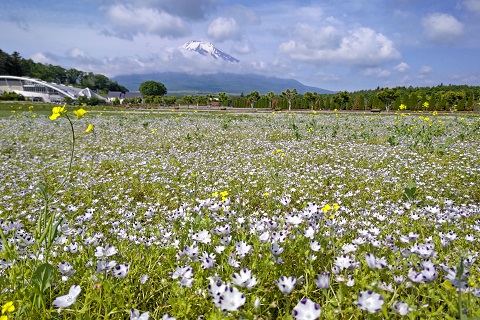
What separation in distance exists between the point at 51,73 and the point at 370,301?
617 ft

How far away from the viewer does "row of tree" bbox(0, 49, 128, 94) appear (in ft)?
377

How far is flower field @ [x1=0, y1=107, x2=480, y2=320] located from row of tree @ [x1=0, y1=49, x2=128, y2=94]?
13453 centimetres

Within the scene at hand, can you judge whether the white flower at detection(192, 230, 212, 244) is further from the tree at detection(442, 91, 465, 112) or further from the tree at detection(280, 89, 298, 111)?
the tree at detection(280, 89, 298, 111)

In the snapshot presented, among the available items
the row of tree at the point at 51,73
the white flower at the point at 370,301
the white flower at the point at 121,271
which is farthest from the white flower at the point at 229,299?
Result: the row of tree at the point at 51,73

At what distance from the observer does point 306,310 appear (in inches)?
58.1

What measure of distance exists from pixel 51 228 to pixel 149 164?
624cm

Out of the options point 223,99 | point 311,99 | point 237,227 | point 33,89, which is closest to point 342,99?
point 311,99

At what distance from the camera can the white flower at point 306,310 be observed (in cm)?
144

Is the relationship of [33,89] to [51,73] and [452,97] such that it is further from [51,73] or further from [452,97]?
[452,97]

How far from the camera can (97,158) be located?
9211 mm

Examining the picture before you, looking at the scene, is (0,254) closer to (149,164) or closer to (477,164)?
(149,164)

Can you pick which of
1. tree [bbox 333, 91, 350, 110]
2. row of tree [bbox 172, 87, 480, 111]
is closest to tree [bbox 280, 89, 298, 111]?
row of tree [bbox 172, 87, 480, 111]

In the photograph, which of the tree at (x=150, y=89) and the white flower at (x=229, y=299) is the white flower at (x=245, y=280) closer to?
the white flower at (x=229, y=299)

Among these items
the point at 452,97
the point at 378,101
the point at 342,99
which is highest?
the point at 452,97
